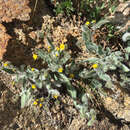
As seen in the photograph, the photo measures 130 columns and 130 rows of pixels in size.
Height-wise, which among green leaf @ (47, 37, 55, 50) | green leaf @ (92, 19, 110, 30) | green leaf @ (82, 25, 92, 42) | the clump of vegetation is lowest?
the clump of vegetation

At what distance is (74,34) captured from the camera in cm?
339

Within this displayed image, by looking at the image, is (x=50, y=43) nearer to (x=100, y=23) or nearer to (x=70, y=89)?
(x=70, y=89)

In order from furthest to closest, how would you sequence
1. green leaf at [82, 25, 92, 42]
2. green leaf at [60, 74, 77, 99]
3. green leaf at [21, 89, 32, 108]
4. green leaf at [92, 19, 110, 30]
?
green leaf at [92, 19, 110, 30] → green leaf at [82, 25, 92, 42] → green leaf at [60, 74, 77, 99] → green leaf at [21, 89, 32, 108]

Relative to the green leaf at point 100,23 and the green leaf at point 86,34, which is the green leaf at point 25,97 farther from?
the green leaf at point 100,23

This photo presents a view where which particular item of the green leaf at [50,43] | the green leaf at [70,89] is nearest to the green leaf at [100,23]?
the green leaf at [50,43]

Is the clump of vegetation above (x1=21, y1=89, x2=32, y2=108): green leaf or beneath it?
above

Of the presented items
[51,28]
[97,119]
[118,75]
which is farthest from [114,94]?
[51,28]

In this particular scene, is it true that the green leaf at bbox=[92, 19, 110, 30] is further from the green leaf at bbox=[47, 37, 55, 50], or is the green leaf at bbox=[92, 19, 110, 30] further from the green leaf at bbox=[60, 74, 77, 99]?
the green leaf at bbox=[60, 74, 77, 99]

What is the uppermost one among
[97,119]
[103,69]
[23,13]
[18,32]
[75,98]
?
[23,13]

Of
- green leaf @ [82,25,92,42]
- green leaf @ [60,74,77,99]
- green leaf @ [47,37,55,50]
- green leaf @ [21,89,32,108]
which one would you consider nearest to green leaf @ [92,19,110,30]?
green leaf @ [82,25,92,42]

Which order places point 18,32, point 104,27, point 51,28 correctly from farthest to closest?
point 104,27 < point 51,28 < point 18,32

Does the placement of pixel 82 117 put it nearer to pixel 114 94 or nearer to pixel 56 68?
pixel 114 94

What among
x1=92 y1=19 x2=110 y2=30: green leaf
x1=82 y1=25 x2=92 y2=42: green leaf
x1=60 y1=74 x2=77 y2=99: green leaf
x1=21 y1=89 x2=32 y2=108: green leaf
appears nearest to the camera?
x1=21 y1=89 x2=32 y2=108: green leaf

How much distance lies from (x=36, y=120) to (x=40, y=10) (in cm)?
211
